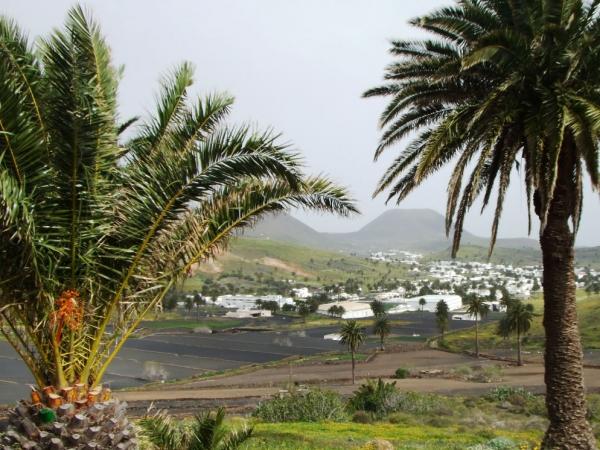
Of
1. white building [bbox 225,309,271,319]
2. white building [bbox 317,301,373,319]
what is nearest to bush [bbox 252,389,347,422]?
white building [bbox 317,301,373,319]

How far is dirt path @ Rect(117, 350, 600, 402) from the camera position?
50.3 meters

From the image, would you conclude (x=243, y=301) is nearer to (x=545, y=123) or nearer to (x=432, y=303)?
(x=432, y=303)

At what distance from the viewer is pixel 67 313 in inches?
274

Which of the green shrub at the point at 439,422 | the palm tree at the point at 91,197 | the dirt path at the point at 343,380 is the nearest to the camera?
the palm tree at the point at 91,197

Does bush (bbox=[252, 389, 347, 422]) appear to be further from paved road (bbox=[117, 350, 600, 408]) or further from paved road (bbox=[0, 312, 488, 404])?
paved road (bbox=[0, 312, 488, 404])

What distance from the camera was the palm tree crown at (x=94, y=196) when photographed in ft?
22.4

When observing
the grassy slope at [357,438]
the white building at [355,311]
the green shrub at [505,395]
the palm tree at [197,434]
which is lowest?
the white building at [355,311]

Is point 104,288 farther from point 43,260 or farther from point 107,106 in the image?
point 107,106

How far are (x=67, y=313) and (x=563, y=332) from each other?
8541mm

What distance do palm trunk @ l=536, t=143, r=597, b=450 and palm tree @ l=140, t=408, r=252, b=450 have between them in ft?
20.1

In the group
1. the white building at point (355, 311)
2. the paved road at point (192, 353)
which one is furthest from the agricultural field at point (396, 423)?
the white building at point (355, 311)

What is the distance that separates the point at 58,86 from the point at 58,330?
301 centimetres

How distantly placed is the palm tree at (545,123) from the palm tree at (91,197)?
375cm

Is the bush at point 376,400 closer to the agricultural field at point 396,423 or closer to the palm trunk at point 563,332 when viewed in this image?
the agricultural field at point 396,423
